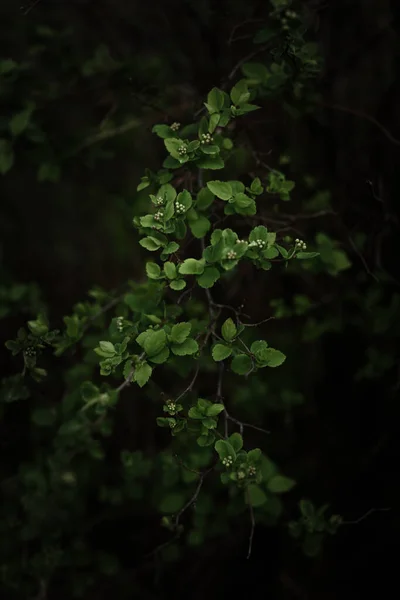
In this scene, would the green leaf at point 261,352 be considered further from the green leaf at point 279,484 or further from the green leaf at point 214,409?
the green leaf at point 279,484

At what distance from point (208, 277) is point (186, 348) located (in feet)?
0.42

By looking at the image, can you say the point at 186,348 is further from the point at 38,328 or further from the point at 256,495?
the point at 256,495

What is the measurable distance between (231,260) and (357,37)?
1214mm

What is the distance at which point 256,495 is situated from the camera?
1311mm

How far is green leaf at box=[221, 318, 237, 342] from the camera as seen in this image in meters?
1.04

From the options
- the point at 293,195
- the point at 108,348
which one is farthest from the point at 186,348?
the point at 293,195

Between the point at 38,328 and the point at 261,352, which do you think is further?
the point at 38,328

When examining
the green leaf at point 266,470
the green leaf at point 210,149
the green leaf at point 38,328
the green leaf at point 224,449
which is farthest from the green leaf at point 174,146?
the green leaf at point 266,470

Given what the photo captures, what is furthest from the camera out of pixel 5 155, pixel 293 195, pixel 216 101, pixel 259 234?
pixel 293 195

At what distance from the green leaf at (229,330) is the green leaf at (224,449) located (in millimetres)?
177

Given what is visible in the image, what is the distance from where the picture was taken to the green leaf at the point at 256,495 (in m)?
1.29

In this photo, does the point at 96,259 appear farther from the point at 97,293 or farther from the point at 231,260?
the point at 231,260

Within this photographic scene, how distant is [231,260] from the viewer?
958 mm

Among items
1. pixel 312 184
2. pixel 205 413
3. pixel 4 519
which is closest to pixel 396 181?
pixel 312 184
